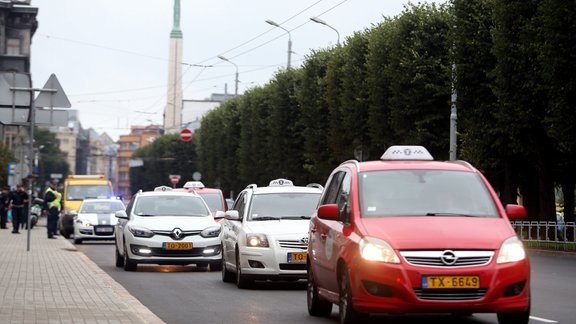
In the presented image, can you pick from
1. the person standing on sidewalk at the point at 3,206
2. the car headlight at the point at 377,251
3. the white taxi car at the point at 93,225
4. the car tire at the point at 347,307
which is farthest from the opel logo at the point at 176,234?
the person standing on sidewalk at the point at 3,206

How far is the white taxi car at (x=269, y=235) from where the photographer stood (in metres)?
19.6

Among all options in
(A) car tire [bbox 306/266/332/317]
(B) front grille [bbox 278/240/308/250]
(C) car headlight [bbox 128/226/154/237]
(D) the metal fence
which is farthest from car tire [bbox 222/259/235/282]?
(D) the metal fence

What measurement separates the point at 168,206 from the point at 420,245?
597 inches

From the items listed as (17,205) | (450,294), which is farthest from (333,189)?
(17,205)

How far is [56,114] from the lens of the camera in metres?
27.4

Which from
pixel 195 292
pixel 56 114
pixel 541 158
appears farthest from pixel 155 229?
pixel 541 158

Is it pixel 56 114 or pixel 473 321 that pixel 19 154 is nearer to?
pixel 56 114

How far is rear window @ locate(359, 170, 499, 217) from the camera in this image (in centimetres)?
1257

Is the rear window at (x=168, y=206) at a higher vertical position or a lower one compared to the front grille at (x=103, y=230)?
higher

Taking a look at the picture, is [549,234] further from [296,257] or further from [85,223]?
[296,257]

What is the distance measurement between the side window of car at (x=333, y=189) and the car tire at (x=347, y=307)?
5.55 ft

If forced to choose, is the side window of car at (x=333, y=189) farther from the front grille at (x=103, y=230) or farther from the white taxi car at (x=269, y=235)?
the front grille at (x=103, y=230)

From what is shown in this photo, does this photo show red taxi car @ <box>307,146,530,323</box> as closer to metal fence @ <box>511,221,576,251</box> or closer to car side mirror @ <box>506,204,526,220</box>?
car side mirror @ <box>506,204,526,220</box>

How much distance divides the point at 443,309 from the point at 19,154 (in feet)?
133
